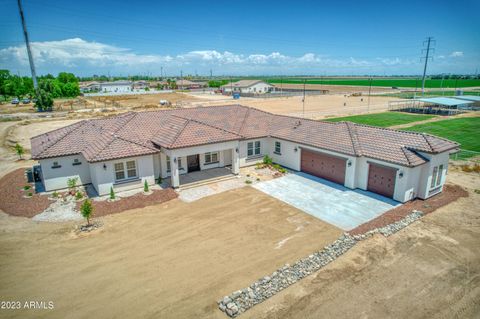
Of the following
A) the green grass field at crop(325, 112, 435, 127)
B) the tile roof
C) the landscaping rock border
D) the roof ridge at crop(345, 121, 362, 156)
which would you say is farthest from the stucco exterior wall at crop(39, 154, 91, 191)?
the green grass field at crop(325, 112, 435, 127)

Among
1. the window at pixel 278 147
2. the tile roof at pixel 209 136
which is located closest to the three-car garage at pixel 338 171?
the tile roof at pixel 209 136

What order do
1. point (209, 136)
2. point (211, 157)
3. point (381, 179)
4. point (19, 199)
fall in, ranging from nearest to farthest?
point (381, 179) < point (19, 199) < point (209, 136) < point (211, 157)

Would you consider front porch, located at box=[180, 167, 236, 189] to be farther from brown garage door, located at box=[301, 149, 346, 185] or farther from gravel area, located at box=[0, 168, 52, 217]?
gravel area, located at box=[0, 168, 52, 217]

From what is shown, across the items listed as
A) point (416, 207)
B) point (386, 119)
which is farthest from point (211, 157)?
point (386, 119)

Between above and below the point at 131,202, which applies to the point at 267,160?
above

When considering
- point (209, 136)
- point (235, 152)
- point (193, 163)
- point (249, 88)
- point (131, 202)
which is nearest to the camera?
point (131, 202)

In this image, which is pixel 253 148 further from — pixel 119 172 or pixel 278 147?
pixel 119 172

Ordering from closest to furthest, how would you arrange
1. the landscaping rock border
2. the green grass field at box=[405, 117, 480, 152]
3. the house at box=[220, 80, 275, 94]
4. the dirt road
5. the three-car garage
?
the dirt road < the landscaping rock border < the three-car garage < the green grass field at box=[405, 117, 480, 152] < the house at box=[220, 80, 275, 94]
